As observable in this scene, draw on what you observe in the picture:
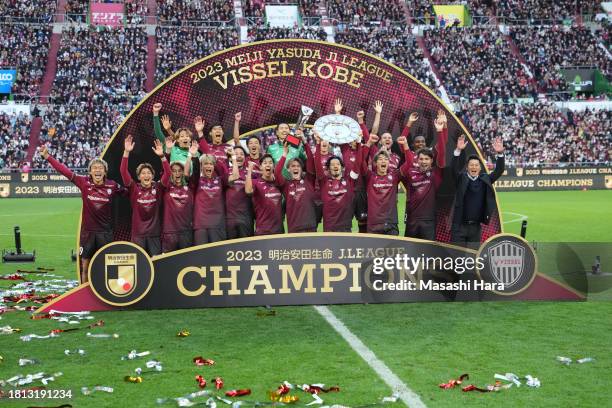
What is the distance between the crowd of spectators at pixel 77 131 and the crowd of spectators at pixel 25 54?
3041mm

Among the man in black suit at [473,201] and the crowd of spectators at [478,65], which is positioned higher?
the crowd of spectators at [478,65]

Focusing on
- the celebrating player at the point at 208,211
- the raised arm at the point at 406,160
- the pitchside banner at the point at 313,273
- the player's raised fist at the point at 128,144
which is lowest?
the pitchside banner at the point at 313,273

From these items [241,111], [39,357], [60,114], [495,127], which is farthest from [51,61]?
[39,357]

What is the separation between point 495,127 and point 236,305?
35523 mm

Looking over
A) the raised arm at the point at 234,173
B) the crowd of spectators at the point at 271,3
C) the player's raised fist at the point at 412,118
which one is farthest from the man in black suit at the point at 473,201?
the crowd of spectators at the point at 271,3

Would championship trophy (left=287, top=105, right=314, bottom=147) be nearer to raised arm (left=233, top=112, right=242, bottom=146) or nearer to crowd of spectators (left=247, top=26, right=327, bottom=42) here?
raised arm (left=233, top=112, right=242, bottom=146)

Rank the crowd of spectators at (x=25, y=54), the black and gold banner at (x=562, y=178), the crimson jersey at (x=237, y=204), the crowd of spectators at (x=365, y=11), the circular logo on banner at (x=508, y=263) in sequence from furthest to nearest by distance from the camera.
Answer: the crowd of spectators at (x=365, y=11)
the crowd of spectators at (x=25, y=54)
the black and gold banner at (x=562, y=178)
the crimson jersey at (x=237, y=204)
the circular logo on banner at (x=508, y=263)

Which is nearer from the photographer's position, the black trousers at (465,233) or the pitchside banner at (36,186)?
the black trousers at (465,233)

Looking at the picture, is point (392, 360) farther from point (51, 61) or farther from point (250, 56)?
point (51, 61)

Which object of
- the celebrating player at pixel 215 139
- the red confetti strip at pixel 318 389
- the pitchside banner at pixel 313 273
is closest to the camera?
the red confetti strip at pixel 318 389

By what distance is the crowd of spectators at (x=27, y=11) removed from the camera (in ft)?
157

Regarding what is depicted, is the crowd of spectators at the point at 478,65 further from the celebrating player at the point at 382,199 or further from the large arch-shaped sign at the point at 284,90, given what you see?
the celebrating player at the point at 382,199

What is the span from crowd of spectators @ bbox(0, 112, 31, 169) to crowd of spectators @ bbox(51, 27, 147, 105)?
238cm

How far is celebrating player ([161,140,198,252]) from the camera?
10.3 metres
